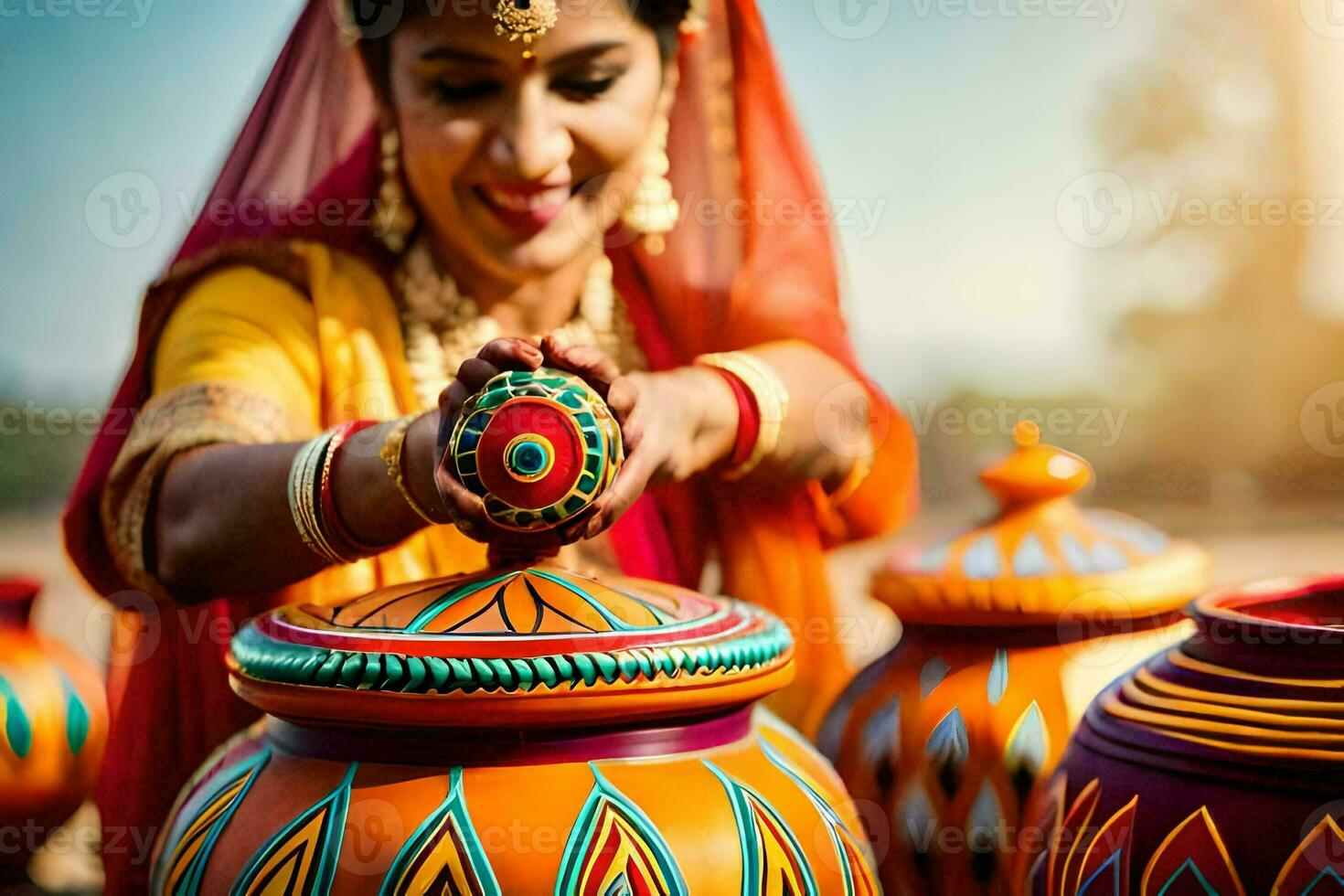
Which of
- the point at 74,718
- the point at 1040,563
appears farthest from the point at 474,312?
the point at 1040,563

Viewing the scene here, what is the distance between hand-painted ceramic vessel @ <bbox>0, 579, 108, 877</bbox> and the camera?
1.42 meters

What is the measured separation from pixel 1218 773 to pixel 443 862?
46 centimetres

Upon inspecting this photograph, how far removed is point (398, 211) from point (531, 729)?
0.98 meters

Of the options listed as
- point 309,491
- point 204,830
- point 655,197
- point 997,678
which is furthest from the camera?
point 655,197

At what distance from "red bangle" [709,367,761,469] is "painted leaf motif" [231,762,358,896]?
79cm

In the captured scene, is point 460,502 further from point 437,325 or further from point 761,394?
point 437,325

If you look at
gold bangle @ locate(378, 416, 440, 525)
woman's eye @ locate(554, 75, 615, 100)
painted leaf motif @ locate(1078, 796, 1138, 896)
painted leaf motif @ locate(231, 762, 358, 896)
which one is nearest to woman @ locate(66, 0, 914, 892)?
woman's eye @ locate(554, 75, 615, 100)

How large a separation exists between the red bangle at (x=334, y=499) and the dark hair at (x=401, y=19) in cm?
60

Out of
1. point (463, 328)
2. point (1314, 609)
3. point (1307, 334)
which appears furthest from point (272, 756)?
point (1307, 334)

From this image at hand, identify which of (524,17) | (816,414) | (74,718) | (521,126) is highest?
(524,17)

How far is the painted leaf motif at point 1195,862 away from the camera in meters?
0.85

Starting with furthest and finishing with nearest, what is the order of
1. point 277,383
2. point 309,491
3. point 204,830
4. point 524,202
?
point 524,202
point 277,383
point 309,491
point 204,830

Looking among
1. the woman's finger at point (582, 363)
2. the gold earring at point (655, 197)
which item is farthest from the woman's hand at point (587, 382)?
the gold earring at point (655, 197)

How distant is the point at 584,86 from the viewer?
5.29ft
